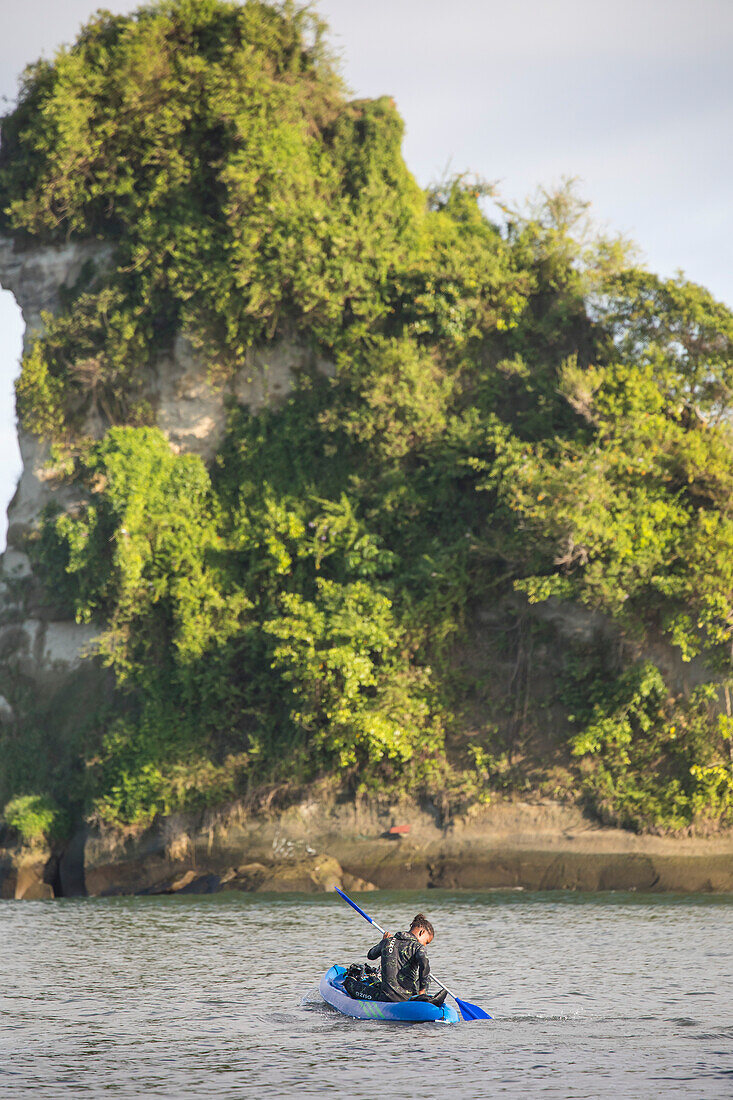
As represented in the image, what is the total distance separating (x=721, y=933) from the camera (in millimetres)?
15211

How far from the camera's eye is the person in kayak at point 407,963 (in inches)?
441

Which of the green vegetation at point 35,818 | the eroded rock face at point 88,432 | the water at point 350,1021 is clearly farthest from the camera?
the eroded rock face at point 88,432

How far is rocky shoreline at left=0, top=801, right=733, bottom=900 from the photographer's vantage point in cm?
2000

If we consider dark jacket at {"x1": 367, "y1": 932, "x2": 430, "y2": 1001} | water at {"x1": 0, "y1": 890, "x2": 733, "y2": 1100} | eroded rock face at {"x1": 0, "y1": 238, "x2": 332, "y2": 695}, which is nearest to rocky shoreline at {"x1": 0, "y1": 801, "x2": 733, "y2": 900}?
water at {"x1": 0, "y1": 890, "x2": 733, "y2": 1100}

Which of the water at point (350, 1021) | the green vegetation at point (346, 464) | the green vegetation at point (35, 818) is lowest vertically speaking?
the water at point (350, 1021)

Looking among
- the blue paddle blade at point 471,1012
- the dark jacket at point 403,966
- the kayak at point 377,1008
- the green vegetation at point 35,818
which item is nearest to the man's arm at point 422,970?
the dark jacket at point 403,966

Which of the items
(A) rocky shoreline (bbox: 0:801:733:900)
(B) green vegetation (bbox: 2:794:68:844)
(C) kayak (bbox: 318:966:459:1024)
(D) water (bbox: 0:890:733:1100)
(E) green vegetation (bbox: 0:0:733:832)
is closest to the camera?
(D) water (bbox: 0:890:733:1100)

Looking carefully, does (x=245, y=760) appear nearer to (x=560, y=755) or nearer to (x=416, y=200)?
(x=560, y=755)

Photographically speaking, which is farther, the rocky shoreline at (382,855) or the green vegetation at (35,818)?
the green vegetation at (35,818)

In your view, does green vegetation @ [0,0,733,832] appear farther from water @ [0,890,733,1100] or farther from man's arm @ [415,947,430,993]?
man's arm @ [415,947,430,993]

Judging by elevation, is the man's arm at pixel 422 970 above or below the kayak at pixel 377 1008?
above

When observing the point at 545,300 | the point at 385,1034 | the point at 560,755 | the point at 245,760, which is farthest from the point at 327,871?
the point at 545,300

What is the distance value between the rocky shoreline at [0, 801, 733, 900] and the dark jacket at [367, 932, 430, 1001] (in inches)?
371

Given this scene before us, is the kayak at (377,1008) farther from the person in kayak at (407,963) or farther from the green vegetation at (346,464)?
the green vegetation at (346,464)
